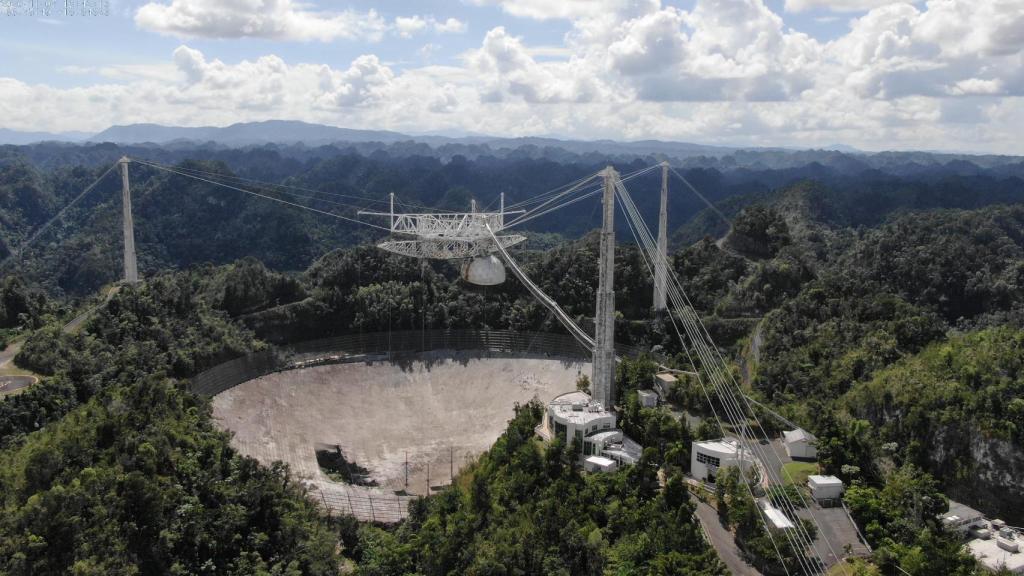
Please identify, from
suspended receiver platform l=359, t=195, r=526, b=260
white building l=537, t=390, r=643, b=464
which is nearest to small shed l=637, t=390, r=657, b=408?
white building l=537, t=390, r=643, b=464

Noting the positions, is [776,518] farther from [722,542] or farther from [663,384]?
[663,384]

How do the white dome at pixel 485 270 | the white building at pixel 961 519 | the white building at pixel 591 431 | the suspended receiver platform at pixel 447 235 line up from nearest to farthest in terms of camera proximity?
the white building at pixel 961 519
the white building at pixel 591 431
the suspended receiver platform at pixel 447 235
the white dome at pixel 485 270

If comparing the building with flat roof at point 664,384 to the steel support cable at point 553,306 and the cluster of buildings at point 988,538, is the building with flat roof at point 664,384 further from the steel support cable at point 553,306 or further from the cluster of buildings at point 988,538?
the cluster of buildings at point 988,538

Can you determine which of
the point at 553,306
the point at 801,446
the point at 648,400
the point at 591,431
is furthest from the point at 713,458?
the point at 553,306

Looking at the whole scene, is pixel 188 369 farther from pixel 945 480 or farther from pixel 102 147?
pixel 102 147

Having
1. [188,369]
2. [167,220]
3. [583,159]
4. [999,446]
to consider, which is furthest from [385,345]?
[583,159]

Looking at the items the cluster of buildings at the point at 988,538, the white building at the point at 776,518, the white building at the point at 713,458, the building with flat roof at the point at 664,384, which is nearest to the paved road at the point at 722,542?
the white building at the point at 776,518

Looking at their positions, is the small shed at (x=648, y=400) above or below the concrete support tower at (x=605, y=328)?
below
